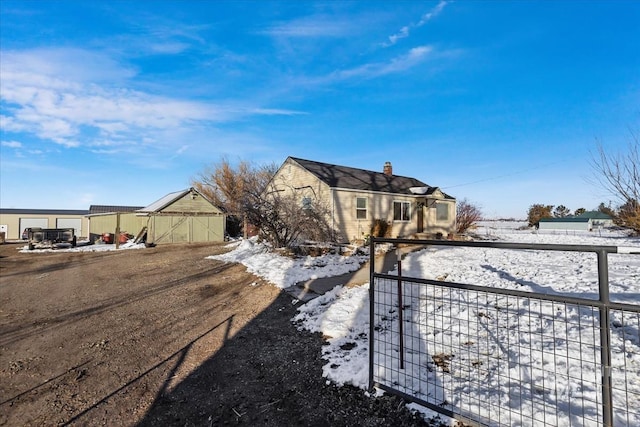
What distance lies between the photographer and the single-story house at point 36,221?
34.8 m

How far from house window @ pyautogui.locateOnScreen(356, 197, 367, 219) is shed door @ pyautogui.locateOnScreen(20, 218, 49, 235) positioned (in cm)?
3664

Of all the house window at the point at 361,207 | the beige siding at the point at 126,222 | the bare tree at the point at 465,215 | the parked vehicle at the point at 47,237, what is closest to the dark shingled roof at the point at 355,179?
the house window at the point at 361,207

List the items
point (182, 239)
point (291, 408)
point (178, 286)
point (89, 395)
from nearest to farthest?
point (291, 408)
point (89, 395)
point (178, 286)
point (182, 239)

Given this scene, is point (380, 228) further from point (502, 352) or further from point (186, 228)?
point (502, 352)

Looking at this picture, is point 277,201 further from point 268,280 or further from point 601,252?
point 601,252

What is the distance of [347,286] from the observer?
7320mm

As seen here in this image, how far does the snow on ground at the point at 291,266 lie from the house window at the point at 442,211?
1152 cm

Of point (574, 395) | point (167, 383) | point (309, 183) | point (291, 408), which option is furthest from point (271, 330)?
point (309, 183)

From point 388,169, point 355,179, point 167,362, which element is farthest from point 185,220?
point 167,362

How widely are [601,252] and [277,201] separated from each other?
1121cm

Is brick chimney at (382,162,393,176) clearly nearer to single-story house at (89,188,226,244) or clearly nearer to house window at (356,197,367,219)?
house window at (356,197,367,219)

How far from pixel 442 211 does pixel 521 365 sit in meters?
19.8

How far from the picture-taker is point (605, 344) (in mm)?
1996

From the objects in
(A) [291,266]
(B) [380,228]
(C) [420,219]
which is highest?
(C) [420,219]
